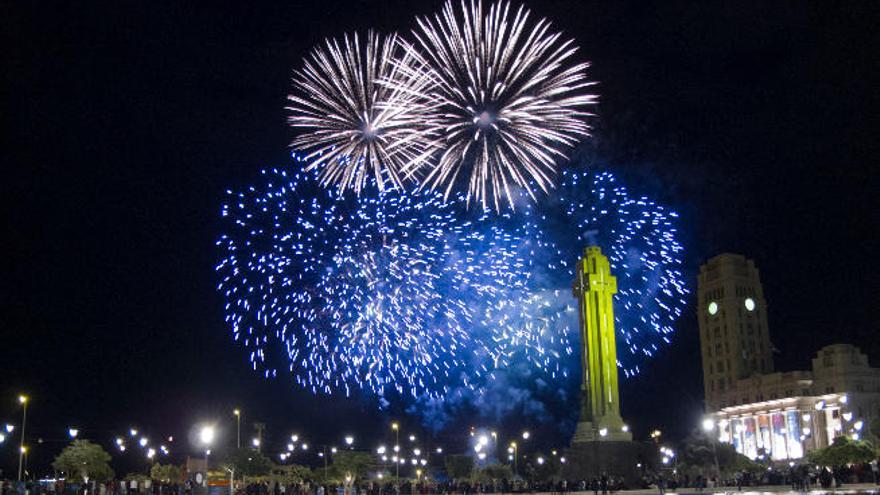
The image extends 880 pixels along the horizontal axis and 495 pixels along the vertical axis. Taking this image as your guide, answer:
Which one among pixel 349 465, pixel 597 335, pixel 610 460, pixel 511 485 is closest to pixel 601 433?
pixel 610 460

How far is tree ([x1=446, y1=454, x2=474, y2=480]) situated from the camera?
300 ft

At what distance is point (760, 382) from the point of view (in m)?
129

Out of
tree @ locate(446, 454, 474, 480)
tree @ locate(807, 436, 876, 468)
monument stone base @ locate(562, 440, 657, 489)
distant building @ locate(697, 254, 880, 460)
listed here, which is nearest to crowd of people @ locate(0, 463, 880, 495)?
tree @ locate(807, 436, 876, 468)

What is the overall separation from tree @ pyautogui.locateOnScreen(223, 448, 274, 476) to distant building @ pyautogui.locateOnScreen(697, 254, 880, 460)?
57.6 metres

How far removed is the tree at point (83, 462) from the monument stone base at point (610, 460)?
1581 inches

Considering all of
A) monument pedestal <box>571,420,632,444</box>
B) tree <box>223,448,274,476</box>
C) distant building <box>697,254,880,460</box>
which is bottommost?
tree <box>223,448,274,476</box>

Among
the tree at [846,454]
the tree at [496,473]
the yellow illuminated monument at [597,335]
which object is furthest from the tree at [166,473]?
the tree at [846,454]

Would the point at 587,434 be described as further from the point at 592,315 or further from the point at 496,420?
the point at 496,420

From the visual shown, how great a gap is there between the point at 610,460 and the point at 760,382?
56.6m

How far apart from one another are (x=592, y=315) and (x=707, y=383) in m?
61.7

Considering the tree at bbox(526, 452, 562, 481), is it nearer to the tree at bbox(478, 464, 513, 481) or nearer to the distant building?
the tree at bbox(478, 464, 513, 481)

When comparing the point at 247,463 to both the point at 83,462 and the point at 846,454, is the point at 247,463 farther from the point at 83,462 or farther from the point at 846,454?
the point at 846,454

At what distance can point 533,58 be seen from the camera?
135 ft

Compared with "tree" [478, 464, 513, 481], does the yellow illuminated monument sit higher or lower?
higher
